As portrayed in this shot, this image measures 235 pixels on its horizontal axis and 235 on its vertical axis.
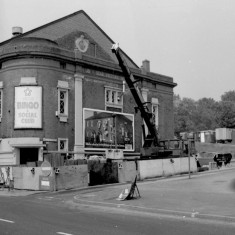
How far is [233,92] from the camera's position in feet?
379

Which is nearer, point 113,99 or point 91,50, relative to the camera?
point 113,99

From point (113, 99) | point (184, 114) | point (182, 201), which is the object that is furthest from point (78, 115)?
point (184, 114)

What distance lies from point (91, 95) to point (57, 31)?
7060 mm

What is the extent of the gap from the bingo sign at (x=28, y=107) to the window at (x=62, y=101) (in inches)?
74.1

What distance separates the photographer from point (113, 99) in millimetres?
38188

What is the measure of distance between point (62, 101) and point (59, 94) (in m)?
0.93

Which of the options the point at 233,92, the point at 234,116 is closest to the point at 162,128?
the point at 234,116

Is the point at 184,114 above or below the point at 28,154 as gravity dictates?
above

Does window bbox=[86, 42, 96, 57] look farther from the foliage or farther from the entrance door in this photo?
the foliage

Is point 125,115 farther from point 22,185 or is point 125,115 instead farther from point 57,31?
point 22,185

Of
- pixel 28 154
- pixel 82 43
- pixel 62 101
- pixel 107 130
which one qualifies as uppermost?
pixel 82 43

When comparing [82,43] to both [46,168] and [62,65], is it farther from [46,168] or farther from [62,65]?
[46,168]

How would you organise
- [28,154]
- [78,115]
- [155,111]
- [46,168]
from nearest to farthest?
[46,168]
[28,154]
[78,115]
[155,111]

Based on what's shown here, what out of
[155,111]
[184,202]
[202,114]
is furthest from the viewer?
[202,114]
